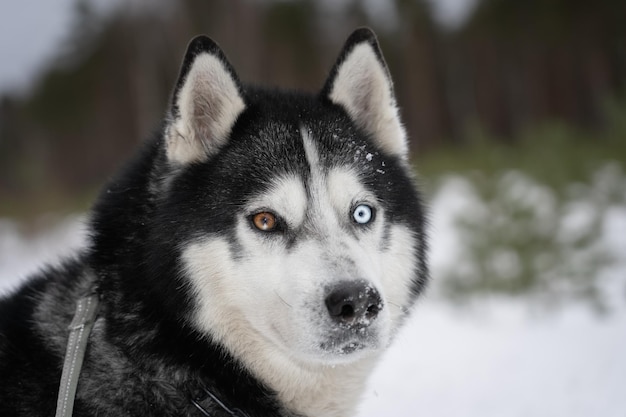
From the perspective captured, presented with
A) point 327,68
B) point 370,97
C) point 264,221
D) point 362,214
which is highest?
point 327,68

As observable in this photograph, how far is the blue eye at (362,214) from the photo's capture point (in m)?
2.46

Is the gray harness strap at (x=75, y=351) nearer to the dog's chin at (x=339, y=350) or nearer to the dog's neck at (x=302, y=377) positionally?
the dog's neck at (x=302, y=377)

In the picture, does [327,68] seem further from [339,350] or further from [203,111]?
[339,350]

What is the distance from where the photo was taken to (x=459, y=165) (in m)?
15.0

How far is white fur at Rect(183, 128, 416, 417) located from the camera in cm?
216

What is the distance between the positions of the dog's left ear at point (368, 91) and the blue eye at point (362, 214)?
1.76ft

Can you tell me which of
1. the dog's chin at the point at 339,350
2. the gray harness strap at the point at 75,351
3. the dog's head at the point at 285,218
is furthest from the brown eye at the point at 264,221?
the gray harness strap at the point at 75,351

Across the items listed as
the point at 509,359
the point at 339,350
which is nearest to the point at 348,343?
the point at 339,350

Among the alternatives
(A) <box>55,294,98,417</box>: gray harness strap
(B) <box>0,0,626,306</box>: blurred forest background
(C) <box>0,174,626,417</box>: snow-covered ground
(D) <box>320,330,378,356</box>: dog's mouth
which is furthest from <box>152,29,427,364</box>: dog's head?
(B) <box>0,0,626,306</box>: blurred forest background

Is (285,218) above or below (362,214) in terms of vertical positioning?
below

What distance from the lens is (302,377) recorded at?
2.38 metres

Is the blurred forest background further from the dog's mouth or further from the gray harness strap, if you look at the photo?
the gray harness strap

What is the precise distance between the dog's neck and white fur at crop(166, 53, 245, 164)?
0.80 m

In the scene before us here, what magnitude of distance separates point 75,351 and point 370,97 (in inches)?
69.7
